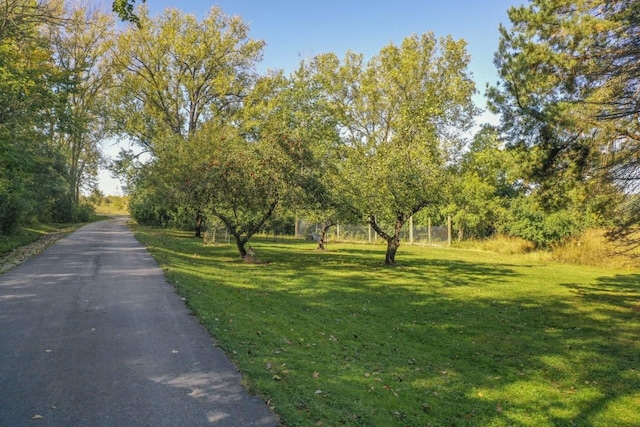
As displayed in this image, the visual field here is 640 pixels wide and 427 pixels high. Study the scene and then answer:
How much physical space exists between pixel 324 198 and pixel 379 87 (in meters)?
20.0

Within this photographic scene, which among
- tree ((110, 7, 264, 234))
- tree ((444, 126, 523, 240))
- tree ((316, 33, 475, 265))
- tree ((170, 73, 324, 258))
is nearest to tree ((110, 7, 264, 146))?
tree ((110, 7, 264, 234))

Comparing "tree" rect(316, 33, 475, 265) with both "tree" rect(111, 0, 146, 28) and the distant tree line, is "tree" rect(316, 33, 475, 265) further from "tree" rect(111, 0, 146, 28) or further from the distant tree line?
"tree" rect(111, 0, 146, 28)

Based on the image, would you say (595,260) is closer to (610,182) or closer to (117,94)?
(610,182)

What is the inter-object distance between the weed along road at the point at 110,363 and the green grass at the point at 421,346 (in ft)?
1.27

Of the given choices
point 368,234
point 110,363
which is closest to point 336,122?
point 368,234

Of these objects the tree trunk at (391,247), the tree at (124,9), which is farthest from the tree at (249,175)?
the tree at (124,9)

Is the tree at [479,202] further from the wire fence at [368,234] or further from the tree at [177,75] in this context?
the tree at [177,75]

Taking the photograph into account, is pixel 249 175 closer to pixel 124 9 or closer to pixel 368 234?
pixel 124 9

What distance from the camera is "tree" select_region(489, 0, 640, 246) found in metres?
9.79

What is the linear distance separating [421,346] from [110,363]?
5.04 m

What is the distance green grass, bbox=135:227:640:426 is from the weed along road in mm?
386

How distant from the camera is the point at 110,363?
5082mm

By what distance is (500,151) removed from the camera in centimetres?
1311

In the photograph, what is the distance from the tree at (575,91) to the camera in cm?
979
